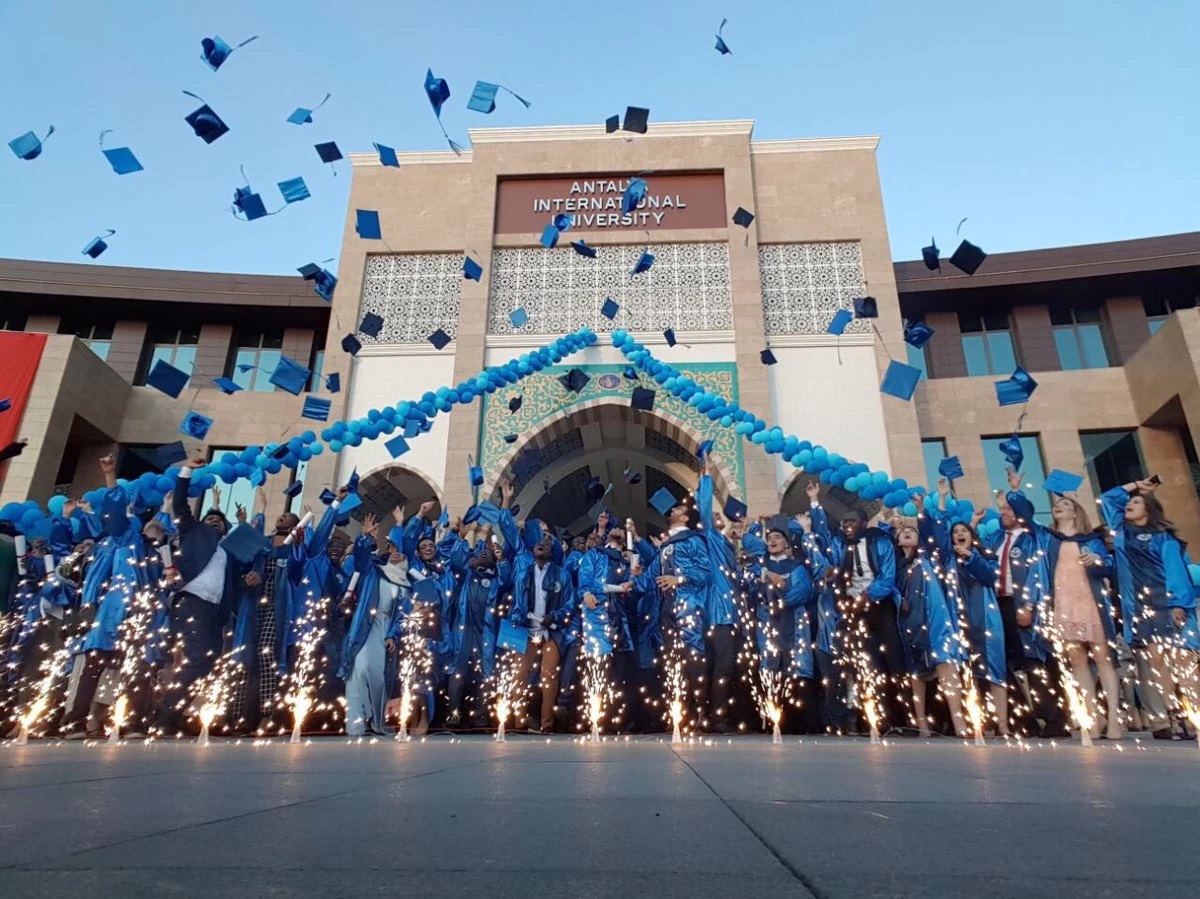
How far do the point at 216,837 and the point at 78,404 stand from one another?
13.5 m

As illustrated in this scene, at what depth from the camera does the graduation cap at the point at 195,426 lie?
31.2ft

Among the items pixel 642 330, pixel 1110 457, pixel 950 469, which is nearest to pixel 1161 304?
pixel 1110 457

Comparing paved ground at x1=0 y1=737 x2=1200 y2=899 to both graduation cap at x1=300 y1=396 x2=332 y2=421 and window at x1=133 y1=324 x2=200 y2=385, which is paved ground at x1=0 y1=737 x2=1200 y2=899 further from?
window at x1=133 y1=324 x2=200 y2=385

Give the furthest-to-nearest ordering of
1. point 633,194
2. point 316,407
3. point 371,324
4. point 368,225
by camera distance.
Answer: point 368,225 < point 633,194 < point 371,324 < point 316,407

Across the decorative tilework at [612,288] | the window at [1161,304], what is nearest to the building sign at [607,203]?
the decorative tilework at [612,288]

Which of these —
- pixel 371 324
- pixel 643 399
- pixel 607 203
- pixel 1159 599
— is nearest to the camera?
pixel 1159 599

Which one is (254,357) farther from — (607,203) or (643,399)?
(643,399)

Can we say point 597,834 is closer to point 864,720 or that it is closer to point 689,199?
point 864,720

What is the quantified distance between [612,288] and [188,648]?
9.84 metres

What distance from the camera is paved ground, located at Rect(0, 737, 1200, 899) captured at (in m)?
0.86

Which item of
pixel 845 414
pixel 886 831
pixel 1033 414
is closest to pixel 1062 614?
pixel 886 831

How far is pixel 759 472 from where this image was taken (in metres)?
11.5

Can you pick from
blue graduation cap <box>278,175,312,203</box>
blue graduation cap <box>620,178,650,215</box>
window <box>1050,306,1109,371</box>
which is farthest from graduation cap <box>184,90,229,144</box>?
window <box>1050,306,1109,371</box>

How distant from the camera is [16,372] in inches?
447
